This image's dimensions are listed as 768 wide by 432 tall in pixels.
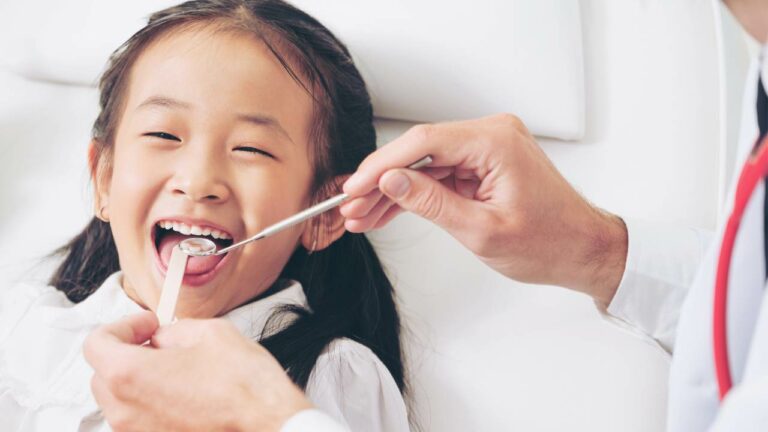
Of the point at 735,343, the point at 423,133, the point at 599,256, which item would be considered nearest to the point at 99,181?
the point at 423,133

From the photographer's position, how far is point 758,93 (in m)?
0.73

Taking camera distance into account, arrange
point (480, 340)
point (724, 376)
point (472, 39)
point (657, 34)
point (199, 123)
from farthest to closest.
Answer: point (657, 34), point (472, 39), point (480, 340), point (199, 123), point (724, 376)

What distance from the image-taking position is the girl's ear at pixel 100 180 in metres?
1.24

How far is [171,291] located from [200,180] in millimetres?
162

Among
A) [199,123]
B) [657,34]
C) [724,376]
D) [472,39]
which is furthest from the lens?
[657,34]

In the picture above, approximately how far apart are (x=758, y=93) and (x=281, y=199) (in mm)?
616

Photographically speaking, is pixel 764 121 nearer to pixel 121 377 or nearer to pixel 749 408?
pixel 749 408

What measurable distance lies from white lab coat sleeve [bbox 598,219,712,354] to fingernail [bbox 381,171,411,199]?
1.32 ft

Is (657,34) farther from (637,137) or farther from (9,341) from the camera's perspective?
(9,341)

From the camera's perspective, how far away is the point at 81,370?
1130 mm

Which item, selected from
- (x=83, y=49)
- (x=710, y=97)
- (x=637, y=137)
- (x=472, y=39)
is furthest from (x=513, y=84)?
(x=83, y=49)

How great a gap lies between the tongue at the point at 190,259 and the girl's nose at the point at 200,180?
0.28 feet

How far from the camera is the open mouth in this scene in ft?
3.59

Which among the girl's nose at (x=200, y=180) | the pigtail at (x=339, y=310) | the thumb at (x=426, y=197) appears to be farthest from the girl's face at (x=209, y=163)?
the thumb at (x=426, y=197)
